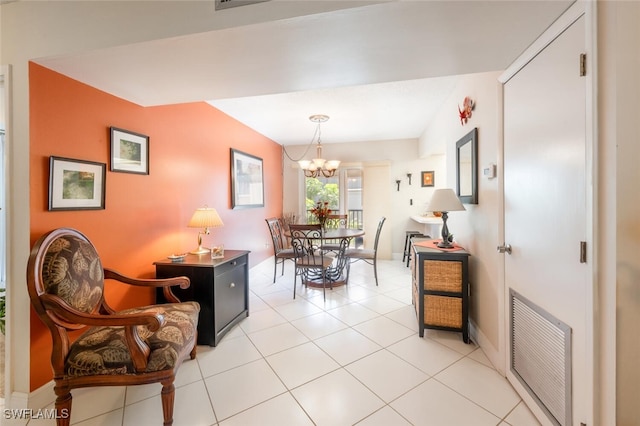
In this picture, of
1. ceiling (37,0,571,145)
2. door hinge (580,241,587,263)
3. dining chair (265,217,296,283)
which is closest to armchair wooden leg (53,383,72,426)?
ceiling (37,0,571,145)

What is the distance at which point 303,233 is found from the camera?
3195 millimetres

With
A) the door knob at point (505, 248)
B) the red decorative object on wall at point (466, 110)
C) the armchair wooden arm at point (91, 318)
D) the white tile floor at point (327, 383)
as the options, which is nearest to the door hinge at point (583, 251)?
the door knob at point (505, 248)

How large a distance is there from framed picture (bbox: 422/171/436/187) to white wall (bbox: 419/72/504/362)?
2502 millimetres

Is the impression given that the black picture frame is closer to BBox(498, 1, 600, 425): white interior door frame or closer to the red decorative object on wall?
the red decorative object on wall

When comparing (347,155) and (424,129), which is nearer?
(424,129)

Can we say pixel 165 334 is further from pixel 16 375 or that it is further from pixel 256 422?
pixel 16 375

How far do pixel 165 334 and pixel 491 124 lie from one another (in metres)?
2.64

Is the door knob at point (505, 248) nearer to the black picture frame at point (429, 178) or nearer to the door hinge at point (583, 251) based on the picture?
the door hinge at point (583, 251)

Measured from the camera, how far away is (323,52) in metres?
1.44

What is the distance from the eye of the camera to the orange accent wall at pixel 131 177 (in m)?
1.54

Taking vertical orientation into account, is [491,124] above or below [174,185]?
above

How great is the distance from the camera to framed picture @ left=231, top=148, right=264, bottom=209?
363 cm

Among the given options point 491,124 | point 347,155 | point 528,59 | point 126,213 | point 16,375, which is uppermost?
point 347,155

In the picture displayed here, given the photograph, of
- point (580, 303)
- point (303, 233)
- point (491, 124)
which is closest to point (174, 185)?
point (303, 233)
